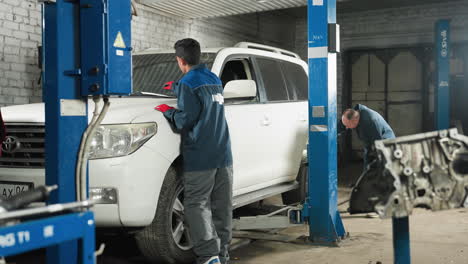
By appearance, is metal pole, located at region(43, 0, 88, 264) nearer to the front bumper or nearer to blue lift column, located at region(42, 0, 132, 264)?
blue lift column, located at region(42, 0, 132, 264)

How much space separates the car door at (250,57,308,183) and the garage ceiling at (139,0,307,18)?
12.0ft

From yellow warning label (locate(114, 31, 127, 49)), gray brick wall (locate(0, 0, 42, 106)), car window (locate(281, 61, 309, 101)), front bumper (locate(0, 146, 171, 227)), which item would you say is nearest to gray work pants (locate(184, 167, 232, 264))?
front bumper (locate(0, 146, 171, 227))

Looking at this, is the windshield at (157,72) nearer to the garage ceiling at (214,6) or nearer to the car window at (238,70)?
the car window at (238,70)

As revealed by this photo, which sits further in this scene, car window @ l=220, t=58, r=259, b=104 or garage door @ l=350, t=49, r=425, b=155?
Answer: garage door @ l=350, t=49, r=425, b=155

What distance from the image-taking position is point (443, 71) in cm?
1152

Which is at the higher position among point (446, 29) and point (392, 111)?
point (446, 29)

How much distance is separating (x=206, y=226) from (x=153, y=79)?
1.54 m

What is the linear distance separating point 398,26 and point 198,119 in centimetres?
1093

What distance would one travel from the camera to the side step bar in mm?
4477

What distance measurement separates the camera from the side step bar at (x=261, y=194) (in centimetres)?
448

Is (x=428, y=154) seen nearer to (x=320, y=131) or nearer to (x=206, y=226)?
(x=206, y=226)

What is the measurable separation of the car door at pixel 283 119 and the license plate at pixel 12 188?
7.53ft

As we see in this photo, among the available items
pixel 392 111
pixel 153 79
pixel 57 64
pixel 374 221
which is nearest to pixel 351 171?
pixel 392 111

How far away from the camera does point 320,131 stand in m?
4.80
